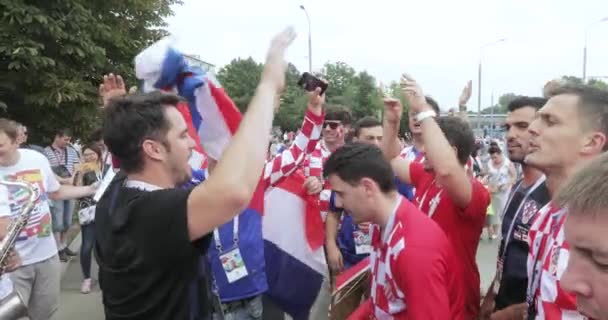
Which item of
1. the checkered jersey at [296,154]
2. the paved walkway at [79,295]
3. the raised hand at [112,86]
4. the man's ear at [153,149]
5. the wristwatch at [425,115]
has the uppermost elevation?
the raised hand at [112,86]

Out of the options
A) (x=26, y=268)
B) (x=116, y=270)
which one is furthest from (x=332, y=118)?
(x=116, y=270)

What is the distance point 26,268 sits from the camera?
13.4ft

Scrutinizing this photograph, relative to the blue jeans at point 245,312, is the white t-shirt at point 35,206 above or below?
above

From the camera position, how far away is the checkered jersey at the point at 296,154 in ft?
12.8

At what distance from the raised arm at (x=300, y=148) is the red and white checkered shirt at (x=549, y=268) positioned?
6.22 ft

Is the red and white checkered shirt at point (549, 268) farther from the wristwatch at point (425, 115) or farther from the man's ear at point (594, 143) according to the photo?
the wristwatch at point (425, 115)

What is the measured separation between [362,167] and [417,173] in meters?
1.23

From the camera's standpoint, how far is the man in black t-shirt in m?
1.76

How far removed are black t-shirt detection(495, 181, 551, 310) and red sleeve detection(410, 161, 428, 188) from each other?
82 cm

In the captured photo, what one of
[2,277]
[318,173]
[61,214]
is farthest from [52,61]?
[2,277]

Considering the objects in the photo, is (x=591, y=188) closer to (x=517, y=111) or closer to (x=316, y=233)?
(x=517, y=111)

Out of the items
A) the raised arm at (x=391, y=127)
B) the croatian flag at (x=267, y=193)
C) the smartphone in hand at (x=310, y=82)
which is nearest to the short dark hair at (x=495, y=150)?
the croatian flag at (x=267, y=193)

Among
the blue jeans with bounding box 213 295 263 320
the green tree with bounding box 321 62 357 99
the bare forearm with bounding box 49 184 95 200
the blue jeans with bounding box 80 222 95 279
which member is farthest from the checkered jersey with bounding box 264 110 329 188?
the green tree with bounding box 321 62 357 99

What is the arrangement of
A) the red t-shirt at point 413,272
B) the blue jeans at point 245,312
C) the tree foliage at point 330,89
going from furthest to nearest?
the tree foliage at point 330,89, the blue jeans at point 245,312, the red t-shirt at point 413,272
